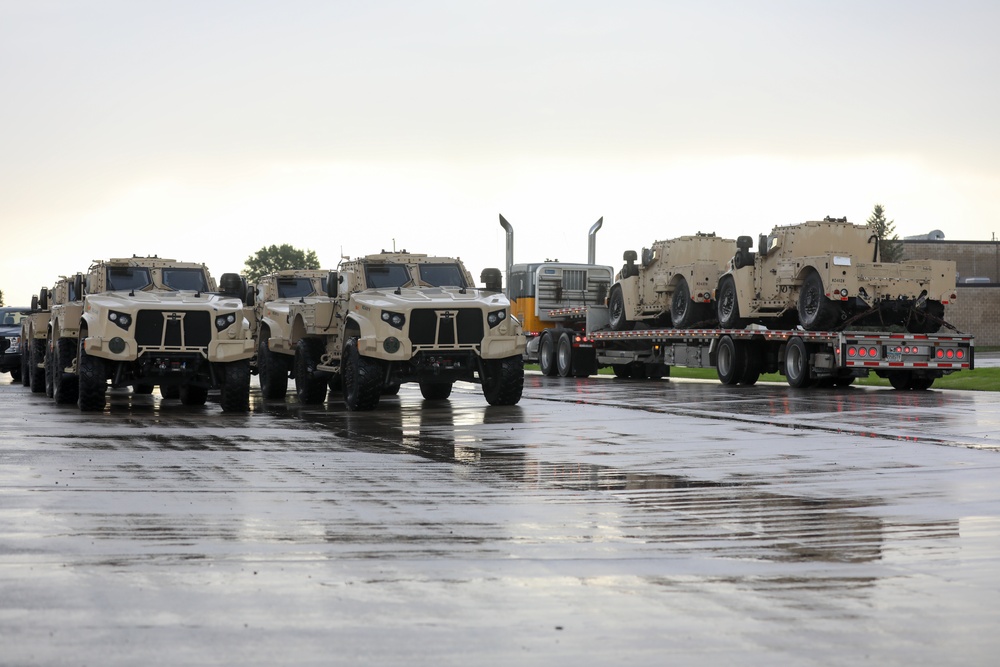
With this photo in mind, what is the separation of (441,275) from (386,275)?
2.86 feet

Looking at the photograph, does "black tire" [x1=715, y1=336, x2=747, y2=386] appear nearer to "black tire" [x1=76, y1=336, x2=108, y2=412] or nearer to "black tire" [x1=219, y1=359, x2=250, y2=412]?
"black tire" [x1=219, y1=359, x2=250, y2=412]

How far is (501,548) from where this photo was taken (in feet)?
26.2

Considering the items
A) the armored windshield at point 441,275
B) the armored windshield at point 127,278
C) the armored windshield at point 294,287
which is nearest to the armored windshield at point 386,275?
the armored windshield at point 441,275

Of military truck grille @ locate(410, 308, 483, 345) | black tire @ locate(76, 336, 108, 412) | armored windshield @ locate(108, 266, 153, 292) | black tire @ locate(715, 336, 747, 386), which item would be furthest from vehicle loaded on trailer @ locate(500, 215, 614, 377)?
black tire @ locate(76, 336, 108, 412)

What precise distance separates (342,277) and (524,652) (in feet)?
56.9

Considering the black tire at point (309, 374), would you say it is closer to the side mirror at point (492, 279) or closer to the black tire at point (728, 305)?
the side mirror at point (492, 279)

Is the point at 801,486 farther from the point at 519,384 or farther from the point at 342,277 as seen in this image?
the point at 342,277

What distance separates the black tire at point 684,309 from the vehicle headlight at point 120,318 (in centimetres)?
1383

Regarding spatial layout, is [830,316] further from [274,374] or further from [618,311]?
[274,374]

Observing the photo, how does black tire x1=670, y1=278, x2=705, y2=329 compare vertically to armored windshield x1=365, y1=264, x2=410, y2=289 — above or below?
below

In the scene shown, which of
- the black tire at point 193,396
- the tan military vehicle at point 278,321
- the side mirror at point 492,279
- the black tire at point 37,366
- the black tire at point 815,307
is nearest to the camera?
the side mirror at point 492,279

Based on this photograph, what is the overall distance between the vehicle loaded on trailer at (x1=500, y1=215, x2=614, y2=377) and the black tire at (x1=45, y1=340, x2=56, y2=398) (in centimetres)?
1416

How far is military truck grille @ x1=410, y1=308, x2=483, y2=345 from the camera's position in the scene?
20609 millimetres

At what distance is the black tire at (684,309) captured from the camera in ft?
101
